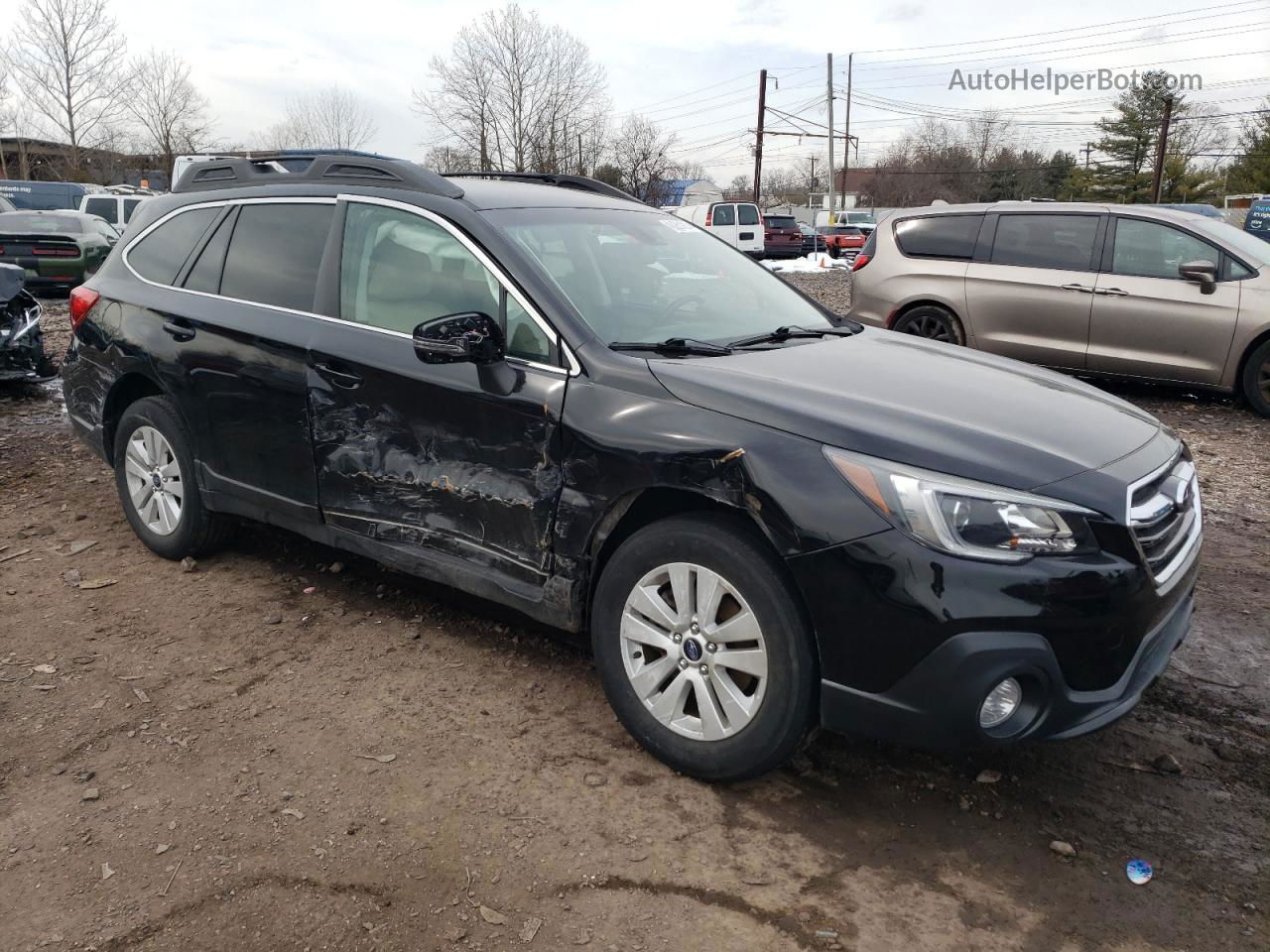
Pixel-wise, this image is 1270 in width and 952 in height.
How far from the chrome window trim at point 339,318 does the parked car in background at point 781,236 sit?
97.7ft

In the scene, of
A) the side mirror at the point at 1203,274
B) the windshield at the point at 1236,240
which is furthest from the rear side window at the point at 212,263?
the windshield at the point at 1236,240

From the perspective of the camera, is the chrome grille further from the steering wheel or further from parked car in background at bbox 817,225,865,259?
A: parked car in background at bbox 817,225,865,259

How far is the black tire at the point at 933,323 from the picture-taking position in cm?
912

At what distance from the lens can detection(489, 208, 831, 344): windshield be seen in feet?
11.1

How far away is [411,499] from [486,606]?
834 millimetres

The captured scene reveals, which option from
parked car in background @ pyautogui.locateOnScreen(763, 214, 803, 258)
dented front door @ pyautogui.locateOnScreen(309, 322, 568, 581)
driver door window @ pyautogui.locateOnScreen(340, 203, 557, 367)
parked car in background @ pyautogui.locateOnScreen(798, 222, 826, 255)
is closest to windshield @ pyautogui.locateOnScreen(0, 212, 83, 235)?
driver door window @ pyautogui.locateOnScreen(340, 203, 557, 367)

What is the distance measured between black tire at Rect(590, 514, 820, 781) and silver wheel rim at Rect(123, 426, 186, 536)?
2488 mm

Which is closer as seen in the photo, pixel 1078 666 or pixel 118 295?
pixel 1078 666

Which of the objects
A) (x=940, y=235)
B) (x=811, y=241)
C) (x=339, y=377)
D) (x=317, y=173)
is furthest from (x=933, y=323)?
(x=811, y=241)

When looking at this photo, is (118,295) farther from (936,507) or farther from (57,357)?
(57,357)

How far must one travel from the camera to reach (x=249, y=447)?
4078mm

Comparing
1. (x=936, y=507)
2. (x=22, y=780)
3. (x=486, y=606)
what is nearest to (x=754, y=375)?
(x=936, y=507)

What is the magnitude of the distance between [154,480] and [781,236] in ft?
102

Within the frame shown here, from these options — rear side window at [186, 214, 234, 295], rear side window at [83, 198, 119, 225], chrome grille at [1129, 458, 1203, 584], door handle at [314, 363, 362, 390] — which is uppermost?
rear side window at [83, 198, 119, 225]
